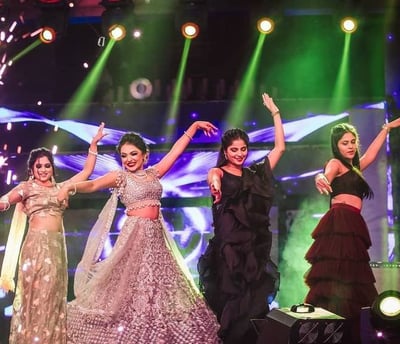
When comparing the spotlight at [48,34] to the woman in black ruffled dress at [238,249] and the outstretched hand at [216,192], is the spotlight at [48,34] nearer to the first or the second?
the woman in black ruffled dress at [238,249]

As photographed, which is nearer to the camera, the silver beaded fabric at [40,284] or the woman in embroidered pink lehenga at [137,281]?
the woman in embroidered pink lehenga at [137,281]

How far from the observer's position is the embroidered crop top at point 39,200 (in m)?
5.06

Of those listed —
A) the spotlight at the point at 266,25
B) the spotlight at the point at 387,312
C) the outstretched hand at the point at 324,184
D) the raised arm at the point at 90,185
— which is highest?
the spotlight at the point at 266,25

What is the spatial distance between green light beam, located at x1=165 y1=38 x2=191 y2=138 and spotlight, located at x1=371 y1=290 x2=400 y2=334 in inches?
161

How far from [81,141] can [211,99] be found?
5.04 feet

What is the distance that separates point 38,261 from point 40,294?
9.3 inches

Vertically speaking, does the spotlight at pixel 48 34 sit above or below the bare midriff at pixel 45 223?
above

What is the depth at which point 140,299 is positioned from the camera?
4578 mm

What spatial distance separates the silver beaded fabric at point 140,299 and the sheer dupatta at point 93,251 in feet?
0.17

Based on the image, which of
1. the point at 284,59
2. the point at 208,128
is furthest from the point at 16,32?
the point at 208,128

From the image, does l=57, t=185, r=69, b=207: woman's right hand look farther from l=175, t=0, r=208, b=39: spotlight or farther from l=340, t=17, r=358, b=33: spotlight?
l=340, t=17, r=358, b=33: spotlight

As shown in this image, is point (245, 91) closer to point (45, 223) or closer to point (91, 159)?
point (91, 159)

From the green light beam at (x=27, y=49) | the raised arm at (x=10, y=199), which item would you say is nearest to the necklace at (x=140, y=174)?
the raised arm at (x=10, y=199)

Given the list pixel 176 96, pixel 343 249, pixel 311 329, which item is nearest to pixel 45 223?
pixel 343 249
